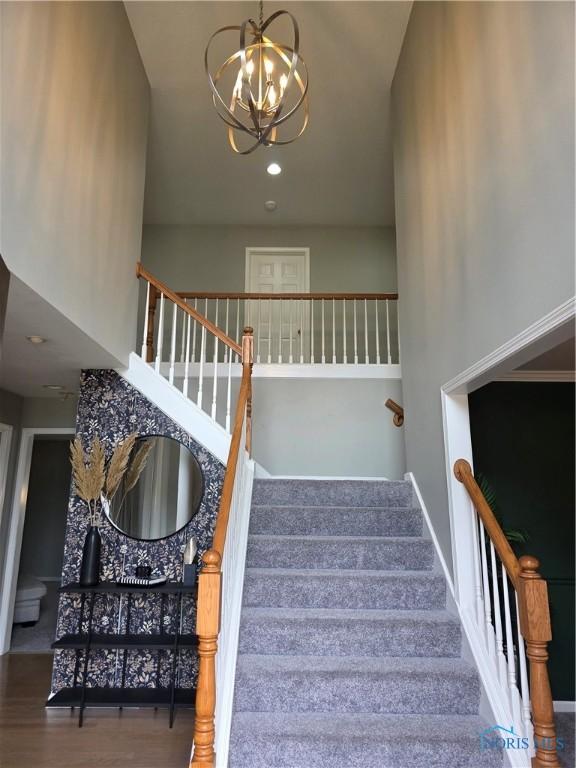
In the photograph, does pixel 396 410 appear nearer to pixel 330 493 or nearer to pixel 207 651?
pixel 330 493

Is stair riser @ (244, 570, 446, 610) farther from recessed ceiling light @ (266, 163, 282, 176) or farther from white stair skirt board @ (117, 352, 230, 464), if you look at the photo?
recessed ceiling light @ (266, 163, 282, 176)

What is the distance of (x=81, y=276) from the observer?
308 centimetres

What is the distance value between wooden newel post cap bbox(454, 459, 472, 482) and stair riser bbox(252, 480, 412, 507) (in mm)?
1100

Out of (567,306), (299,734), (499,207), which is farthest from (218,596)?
(499,207)

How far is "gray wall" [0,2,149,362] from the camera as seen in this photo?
2293 millimetres

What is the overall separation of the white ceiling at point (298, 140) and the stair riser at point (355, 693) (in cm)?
498

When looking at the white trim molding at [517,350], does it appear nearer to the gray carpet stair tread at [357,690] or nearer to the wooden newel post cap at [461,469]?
the wooden newel post cap at [461,469]

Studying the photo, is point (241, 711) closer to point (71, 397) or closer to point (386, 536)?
point (386, 536)

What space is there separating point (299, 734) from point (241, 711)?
363 mm

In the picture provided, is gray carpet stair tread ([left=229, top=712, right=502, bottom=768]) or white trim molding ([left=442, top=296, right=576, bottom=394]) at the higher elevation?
white trim molding ([left=442, top=296, right=576, bottom=394])

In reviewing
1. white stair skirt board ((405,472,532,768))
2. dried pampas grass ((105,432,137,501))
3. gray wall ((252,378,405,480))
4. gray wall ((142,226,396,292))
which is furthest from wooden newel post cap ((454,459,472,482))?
gray wall ((142,226,396,292))

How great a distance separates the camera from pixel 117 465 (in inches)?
152

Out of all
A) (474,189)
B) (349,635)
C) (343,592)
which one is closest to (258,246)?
(474,189)

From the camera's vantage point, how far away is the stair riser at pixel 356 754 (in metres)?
2.28
